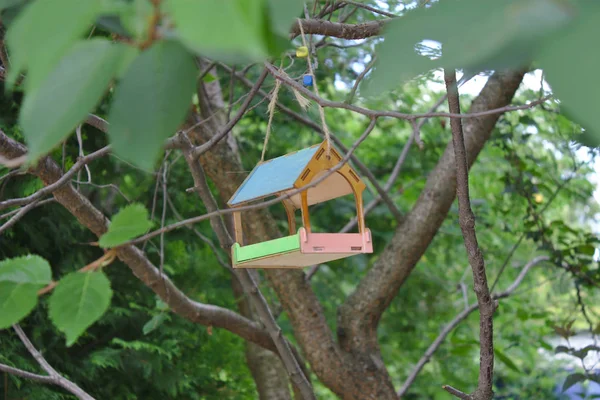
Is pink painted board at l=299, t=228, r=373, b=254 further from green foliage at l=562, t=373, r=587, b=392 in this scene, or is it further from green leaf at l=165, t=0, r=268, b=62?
green foliage at l=562, t=373, r=587, b=392

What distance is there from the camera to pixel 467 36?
0.29 metres

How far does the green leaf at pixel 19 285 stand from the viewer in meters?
0.44

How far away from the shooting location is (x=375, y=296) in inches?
90.7

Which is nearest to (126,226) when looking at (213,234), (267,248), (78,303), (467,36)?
(78,303)

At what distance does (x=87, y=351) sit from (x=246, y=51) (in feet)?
8.71

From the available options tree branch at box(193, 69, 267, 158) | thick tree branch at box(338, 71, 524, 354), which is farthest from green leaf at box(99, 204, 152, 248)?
thick tree branch at box(338, 71, 524, 354)

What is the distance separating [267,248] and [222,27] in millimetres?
1125

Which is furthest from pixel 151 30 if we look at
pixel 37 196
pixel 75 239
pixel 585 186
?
pixel 585 186

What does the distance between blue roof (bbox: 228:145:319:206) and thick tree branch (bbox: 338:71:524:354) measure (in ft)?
3.04

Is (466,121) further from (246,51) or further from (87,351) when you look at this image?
(246,51)

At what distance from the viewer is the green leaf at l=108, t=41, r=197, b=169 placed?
1.03 ft

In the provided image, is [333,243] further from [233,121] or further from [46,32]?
[46,32]

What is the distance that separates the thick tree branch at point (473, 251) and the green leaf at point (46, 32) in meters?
0.85

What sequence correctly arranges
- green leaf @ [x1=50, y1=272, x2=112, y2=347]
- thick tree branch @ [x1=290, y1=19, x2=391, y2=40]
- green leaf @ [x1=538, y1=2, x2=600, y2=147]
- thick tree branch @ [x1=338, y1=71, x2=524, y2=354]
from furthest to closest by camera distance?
1. thick tree branch @ [x1=338, y1=71, x2=524, y2=354]
2. thick tree branch @ [x1=290, y1=19, x2=391, y2=40]
3. green leaf @ [x1=50, y1=272, x2=112, y2=347]
4. green leaf @ [x1=538, y1=2, x2=600, y2=147]
